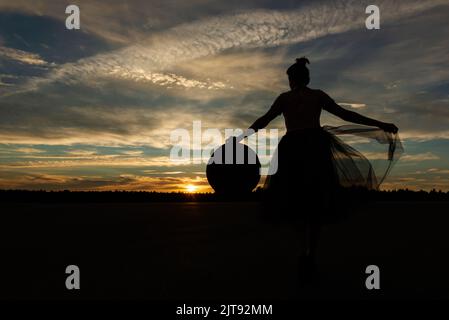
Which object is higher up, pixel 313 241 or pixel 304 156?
pixel 304 156

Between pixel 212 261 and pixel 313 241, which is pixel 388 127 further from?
pixel 212 261

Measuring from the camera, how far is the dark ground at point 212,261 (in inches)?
228

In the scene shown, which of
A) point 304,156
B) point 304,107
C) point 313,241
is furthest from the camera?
point 304,156

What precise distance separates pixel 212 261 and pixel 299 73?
3.06 m

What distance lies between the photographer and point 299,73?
6.91 metres

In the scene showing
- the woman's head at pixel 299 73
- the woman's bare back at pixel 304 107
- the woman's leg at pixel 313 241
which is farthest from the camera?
the woman's head at pixel 299 73

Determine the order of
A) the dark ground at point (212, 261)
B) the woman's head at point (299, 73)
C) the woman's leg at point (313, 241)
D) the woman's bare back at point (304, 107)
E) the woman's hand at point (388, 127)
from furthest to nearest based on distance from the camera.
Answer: the woman's hand at point (388, 127) < the woman's head at point (299, 73) < the woman's bare back at point (304, 107) < the woman's leg at point (313, 241) < the dark ground at point (212, 261)

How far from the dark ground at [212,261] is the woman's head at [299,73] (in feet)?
6.28

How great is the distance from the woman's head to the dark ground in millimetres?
1914

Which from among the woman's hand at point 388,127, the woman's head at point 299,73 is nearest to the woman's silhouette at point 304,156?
the woman's head at point 299,73

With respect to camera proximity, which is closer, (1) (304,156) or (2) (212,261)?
(1) (304,156)

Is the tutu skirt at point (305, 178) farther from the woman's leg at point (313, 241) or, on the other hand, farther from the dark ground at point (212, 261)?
the dark ground at point (212, 261)

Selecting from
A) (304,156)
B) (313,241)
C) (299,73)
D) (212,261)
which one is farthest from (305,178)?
(212,261)
